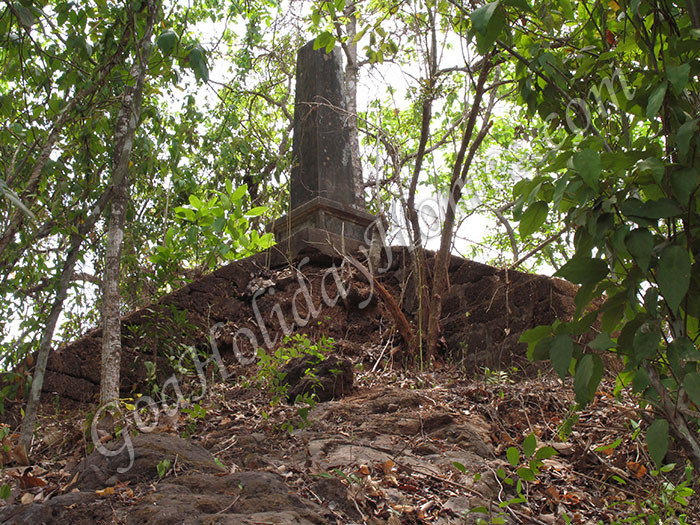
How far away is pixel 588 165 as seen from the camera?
4.68ft

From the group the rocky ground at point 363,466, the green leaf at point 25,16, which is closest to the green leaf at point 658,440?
the rocky ground at point 363,466

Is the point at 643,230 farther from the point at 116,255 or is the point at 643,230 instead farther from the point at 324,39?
the point at 116,255

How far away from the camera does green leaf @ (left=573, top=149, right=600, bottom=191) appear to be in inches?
55.6

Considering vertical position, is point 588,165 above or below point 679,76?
below

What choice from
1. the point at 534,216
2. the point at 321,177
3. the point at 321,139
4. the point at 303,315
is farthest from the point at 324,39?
the point at 321,139

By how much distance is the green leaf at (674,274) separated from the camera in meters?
1.41

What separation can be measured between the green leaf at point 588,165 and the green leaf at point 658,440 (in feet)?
2.16

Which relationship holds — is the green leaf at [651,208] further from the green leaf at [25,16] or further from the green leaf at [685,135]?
the green leaf at [25,16]

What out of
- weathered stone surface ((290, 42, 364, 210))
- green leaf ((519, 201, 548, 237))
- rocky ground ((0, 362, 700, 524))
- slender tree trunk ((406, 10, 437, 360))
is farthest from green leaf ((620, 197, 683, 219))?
weathered stone surface ((290, 42, 364, 210))

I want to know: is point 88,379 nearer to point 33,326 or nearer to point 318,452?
point 33,326

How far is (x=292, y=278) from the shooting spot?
5.12m

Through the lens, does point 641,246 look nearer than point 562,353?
Yes

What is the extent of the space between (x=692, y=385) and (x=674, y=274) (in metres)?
0.27

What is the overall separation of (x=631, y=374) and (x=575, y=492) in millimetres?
1138
